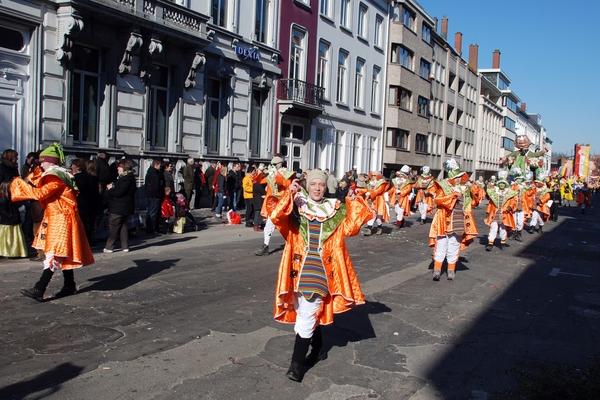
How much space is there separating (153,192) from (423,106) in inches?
1271

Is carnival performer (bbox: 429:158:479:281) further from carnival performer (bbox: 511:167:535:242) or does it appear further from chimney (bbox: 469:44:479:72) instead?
chimney (bbox: 469:44:479:72)

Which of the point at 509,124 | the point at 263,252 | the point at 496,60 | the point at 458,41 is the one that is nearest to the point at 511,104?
the point at 509,124

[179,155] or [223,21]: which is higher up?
[223,21]

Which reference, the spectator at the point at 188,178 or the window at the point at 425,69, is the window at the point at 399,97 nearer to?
the window at the point at 425,69

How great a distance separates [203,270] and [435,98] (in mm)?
39963

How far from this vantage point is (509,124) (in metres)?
80.8

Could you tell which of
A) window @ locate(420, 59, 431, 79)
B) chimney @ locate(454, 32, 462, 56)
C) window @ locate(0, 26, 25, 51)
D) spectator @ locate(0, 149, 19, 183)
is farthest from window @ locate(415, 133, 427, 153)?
spectator @ locate(0, 149, 19, 183)

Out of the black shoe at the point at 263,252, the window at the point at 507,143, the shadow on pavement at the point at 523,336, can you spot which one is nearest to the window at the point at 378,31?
the shadow on pavement at the point at 523,336

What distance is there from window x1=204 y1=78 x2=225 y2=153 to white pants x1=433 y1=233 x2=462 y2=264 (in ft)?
43.0

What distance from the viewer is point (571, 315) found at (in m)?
7.90

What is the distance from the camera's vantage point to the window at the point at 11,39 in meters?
14.2

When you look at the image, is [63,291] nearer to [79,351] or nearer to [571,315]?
[79,351]

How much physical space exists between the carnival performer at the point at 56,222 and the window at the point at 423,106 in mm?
36579

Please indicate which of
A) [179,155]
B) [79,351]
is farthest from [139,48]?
[79,351]
